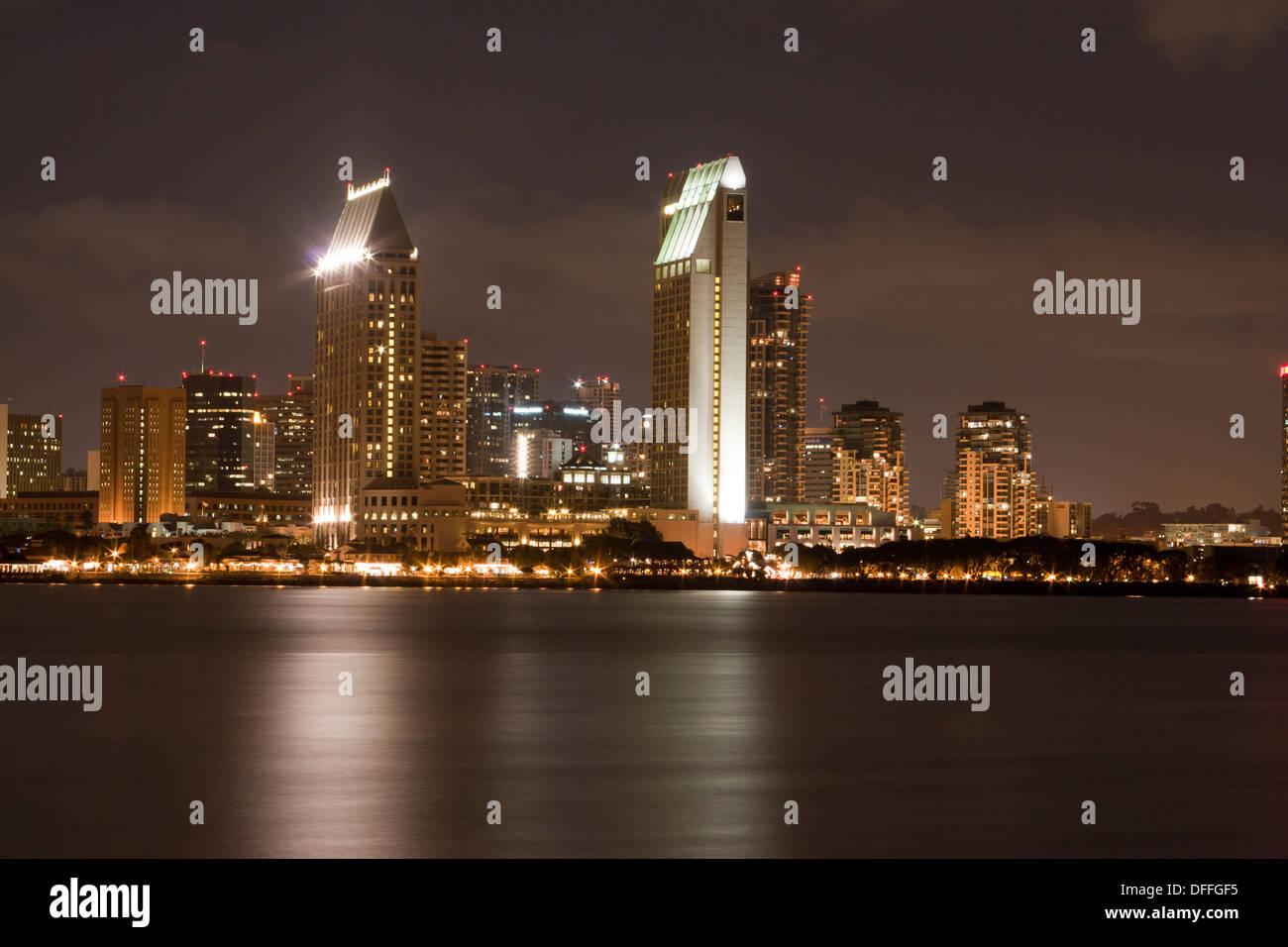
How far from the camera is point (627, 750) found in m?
51.1

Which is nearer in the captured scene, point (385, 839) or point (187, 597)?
point (385, 839)

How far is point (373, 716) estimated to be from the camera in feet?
195

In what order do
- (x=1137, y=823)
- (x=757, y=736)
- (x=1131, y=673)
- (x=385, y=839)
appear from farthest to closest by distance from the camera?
(x=1131, y=673)
(x=757, y=736)
(x=1137, y=823)
(x=385, y=839)

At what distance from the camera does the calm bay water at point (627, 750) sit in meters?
36.5

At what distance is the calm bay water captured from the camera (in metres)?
36.5

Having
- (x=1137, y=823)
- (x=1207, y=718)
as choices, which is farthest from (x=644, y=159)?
(x=1137, y=823)

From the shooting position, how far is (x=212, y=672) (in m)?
77.2

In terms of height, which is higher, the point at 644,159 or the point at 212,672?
the point at 644,159

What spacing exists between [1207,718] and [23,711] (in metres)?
46.4
